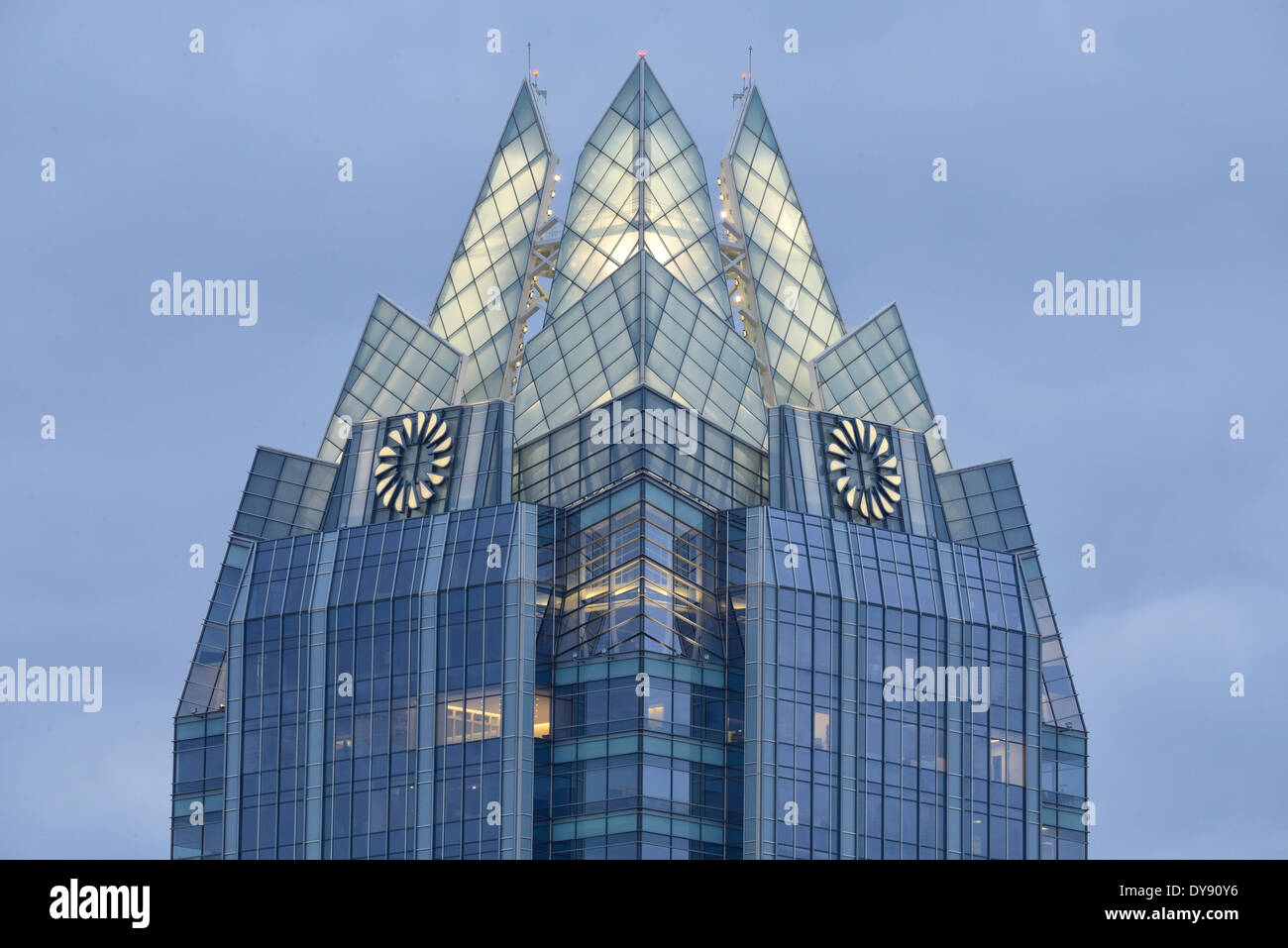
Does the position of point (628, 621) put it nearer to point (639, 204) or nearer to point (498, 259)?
point (639, 204)

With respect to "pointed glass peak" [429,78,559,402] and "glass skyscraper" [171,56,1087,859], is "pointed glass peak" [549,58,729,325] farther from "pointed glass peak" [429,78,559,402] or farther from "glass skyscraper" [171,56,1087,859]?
"pointed glass peak" [429,78,559,402]

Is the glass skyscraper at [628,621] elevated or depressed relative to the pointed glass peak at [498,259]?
depressed

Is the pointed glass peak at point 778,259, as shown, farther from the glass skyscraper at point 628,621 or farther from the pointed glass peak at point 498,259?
the pointed glass peak at point 498,259

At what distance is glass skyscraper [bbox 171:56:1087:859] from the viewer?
126 m

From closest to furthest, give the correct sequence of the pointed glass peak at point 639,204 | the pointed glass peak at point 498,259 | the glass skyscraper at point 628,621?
the glass skyscraper at point 628,621
the pointed glass peak at point 639,204
the pointed glass peak at point 498,259

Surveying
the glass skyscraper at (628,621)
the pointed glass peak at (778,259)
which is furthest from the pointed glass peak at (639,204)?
the pointed glass peak at (778,259)

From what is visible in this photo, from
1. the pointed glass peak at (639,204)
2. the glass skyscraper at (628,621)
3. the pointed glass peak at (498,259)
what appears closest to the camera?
the glass skyscraper at (628,621)

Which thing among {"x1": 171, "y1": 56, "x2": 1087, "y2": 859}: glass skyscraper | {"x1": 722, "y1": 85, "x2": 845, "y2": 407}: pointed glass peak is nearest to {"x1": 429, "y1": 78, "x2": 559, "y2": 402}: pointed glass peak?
{"x1": 171, "y1": 56, "x2": 1087, "y2": 859}: glass skyscraper

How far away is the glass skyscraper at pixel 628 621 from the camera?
126m

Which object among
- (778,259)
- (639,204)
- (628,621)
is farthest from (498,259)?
(628,621)

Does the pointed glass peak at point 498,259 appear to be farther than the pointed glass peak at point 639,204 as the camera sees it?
Yes

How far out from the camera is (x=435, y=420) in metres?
138

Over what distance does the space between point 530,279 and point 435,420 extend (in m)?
19.4
